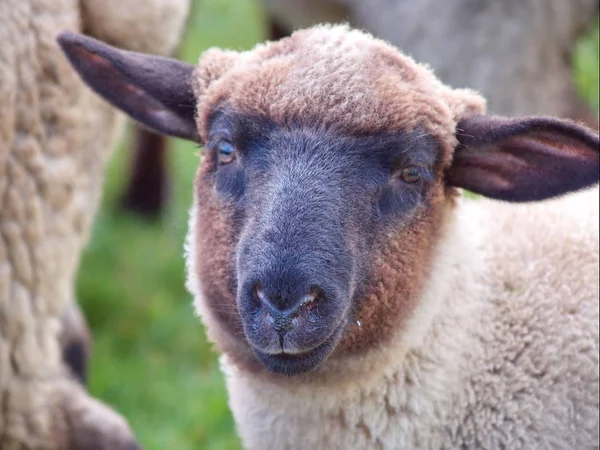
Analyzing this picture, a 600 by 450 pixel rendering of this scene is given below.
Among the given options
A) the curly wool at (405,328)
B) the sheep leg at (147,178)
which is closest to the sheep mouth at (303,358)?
the curly wool at (405,328)

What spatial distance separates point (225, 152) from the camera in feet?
10.9

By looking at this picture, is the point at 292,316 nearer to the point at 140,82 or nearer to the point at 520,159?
the point at 520,159

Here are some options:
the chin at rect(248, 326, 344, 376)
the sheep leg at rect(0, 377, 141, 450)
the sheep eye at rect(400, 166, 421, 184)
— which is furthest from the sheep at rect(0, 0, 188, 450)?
the sheep eye at rect(400, 166, 421, 184)

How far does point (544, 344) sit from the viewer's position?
11.1 ft

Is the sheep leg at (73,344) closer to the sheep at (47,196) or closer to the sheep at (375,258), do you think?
the sheep at (47,196)

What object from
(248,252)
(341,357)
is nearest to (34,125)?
(248,252)

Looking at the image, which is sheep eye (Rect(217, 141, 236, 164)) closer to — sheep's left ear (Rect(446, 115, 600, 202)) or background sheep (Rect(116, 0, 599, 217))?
sheep's left ear (Rect(446, 115, 600, 202))

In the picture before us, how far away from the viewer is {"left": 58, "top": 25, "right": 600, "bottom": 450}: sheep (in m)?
3.04

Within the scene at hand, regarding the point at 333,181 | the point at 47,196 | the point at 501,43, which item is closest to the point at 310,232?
the point at 333,181

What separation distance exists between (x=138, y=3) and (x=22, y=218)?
3.37ft

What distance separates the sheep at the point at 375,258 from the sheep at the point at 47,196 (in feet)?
1.15

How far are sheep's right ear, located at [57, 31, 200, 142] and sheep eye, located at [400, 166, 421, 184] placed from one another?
85cm

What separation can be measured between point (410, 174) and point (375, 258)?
0.30 metres

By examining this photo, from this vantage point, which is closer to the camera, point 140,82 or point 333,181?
point 333,181
